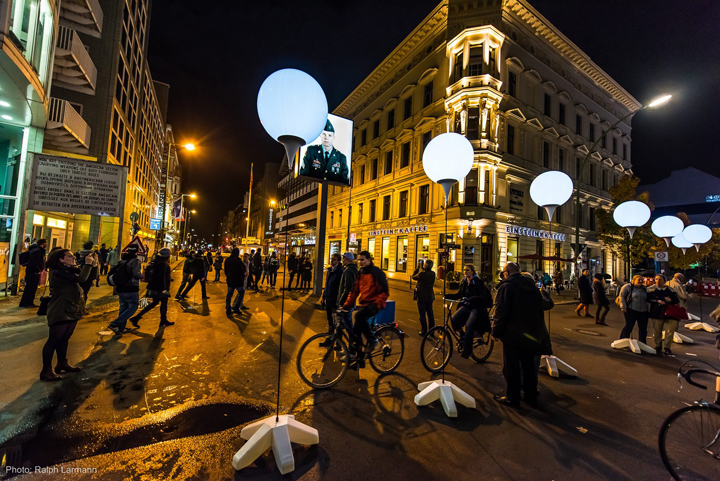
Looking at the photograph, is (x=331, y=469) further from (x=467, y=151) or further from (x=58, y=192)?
(x=58, y=192)

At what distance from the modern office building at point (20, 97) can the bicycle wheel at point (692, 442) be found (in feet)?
40.7

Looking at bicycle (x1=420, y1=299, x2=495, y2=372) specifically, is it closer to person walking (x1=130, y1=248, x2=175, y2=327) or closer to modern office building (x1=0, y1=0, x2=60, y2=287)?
person walking (x1=130, y1=248, x2=175, y2=327)

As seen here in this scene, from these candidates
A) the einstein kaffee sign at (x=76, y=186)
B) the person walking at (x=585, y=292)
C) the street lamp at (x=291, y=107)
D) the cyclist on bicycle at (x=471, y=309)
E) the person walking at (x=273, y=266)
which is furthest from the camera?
the person walking at (x=273, y=266)

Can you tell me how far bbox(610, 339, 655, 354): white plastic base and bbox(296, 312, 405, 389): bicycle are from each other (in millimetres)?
5670

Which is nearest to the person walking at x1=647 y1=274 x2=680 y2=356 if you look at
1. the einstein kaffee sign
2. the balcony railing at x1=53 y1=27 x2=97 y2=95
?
the einstein kaffee sign

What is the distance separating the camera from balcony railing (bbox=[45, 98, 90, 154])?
11.9 m

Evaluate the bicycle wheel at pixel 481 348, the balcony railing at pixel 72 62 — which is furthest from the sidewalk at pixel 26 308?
the bicycle wheel at pixel 481 348

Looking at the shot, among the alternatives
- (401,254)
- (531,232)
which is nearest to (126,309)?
(401,254)

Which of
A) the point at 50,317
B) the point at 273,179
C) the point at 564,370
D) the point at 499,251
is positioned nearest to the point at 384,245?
the point at 499,251

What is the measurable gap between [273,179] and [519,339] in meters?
84.5

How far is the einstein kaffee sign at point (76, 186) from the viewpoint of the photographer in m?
10.4

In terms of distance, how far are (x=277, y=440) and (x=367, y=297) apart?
2.54 metres

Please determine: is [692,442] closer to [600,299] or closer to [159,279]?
[600,299]

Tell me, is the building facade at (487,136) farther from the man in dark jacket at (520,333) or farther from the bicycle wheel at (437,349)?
the man in dark jacket at (520,333)
